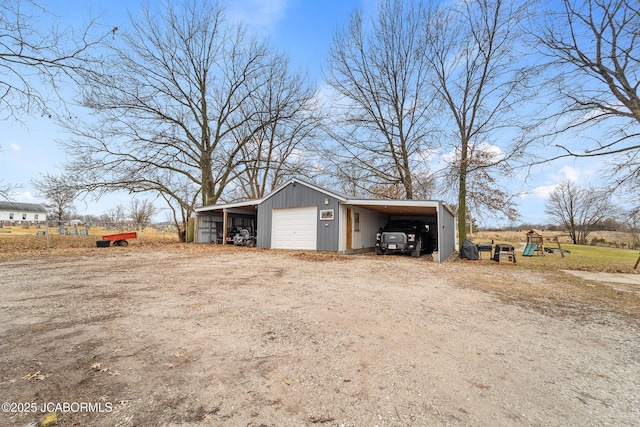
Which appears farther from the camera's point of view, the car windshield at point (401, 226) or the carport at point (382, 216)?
the car windshield at point (401, 226)

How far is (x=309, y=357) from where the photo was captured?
2668 millimetres

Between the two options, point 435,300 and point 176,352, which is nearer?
point 176,352

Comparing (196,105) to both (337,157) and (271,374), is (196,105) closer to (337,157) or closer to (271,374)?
(337,157)

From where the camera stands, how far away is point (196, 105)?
2064 centimetres

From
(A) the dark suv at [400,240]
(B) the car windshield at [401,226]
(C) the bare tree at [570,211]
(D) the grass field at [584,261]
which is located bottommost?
(D) the grass field at [584,261]

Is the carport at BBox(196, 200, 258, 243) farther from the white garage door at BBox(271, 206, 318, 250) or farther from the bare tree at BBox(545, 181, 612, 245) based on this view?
the bare tree at BBox(545, 181, 612, 245)

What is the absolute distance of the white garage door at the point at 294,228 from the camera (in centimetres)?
1388

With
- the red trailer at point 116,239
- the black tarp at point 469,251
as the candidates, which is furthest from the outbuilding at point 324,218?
the red trailer at point 116,239

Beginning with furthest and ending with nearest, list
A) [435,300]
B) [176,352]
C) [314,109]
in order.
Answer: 1. [314,109]
2. [435,300]
3. [176,352]

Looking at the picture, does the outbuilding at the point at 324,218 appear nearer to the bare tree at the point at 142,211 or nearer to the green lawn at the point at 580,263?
the green lawn at the point at 580,263

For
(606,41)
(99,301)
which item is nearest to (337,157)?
(606,41)

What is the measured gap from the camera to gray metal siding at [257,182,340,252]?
13007mm

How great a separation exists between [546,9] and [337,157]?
41.5 feet

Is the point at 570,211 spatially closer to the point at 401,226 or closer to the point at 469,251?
the point at 469,251
